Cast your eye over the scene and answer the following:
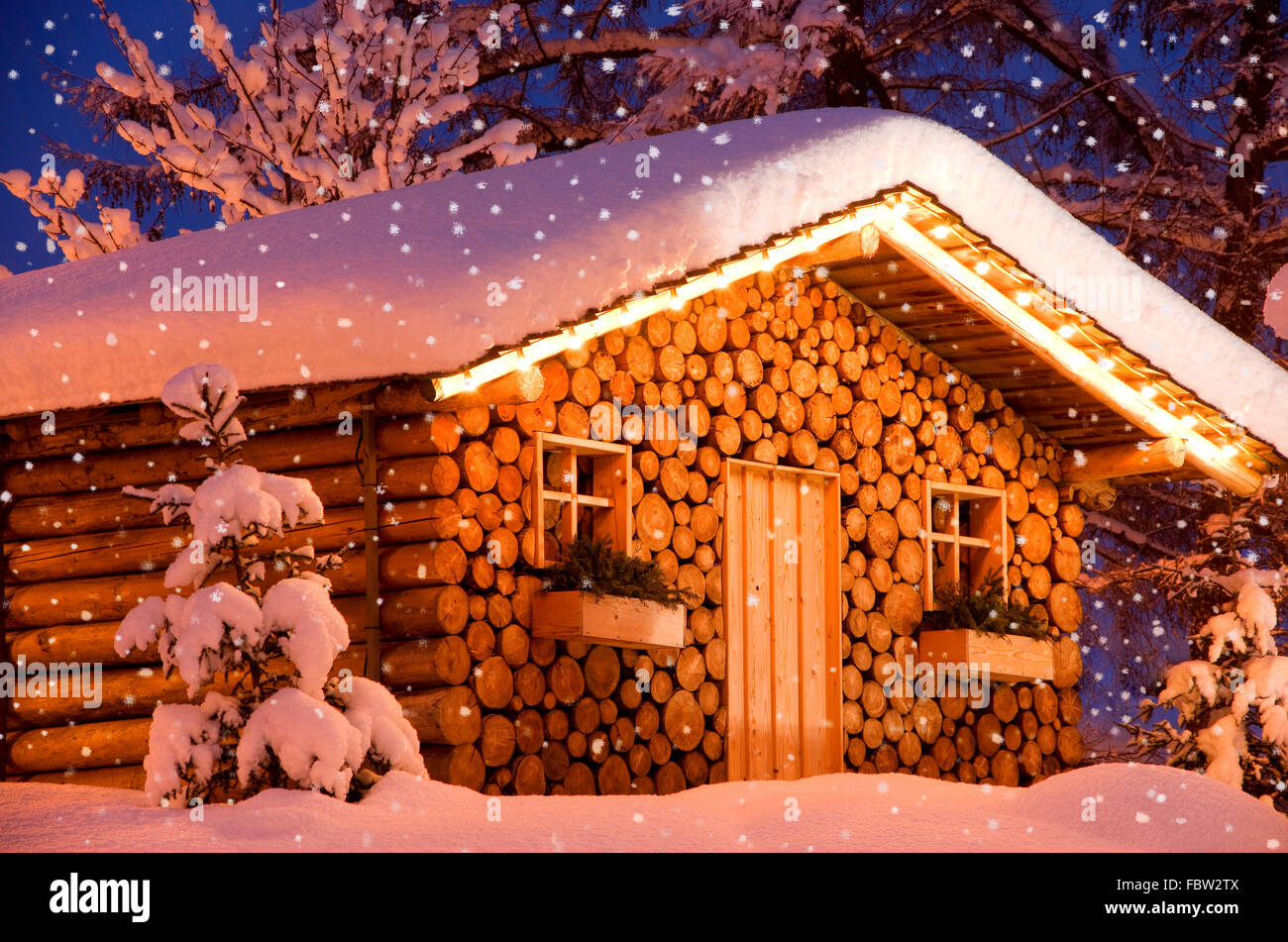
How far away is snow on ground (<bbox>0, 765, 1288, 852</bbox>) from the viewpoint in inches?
232

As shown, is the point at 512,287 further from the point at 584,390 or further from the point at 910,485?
the point at 910,485

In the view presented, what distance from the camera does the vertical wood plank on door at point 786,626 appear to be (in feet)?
32.8

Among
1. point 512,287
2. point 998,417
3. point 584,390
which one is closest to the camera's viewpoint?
point 512,287

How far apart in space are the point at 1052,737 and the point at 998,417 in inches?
91.1

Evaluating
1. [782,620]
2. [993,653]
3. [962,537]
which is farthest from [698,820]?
[962,537]

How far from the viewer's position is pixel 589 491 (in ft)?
30.5

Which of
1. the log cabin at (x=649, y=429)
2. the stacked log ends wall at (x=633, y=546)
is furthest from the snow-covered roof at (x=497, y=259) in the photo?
the stacked log ends wall at (x=633, y=546)

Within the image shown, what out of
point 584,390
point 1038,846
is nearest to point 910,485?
point 584,390

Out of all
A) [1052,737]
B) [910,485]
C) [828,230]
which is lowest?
[1052,737]

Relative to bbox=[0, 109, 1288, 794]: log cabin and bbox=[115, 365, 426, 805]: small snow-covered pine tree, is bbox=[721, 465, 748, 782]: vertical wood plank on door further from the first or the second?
bbox=[115, 365, 426, 805]: small snow-covered pine tree

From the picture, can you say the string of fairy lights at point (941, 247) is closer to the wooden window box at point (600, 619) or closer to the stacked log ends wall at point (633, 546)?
the stacked log ends wall at point (633, 546)

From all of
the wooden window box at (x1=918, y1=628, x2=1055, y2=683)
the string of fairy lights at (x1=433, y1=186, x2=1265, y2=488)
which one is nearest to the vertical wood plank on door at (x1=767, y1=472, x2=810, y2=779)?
the wooden window box at (x1=918, y1=628, x2=1055, y2=683)

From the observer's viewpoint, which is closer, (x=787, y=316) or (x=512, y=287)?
(x=512, y=287)

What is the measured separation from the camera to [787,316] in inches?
402
